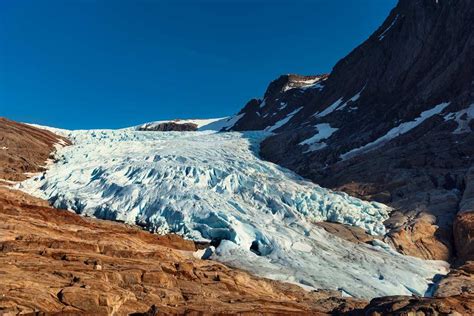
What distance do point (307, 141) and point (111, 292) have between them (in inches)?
1815

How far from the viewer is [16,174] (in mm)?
42875

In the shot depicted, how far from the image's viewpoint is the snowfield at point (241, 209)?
27.8 meters

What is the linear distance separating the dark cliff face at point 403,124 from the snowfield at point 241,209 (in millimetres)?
2955

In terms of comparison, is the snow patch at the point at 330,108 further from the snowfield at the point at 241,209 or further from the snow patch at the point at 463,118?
the snow patch at the point at 463,118

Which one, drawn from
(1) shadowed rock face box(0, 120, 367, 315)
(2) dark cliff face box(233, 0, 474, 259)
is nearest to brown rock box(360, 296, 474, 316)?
(1) shadowed rock face box(0, 120, 367, 315)

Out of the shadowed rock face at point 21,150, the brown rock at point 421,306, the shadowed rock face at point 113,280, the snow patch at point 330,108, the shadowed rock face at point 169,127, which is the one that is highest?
the shadowed rock face at point 169,127

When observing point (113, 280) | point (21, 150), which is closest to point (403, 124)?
point (21, 150)

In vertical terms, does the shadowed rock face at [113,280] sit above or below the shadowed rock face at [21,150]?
below

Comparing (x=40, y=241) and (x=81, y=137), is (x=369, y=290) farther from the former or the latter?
(x=81, y=137)

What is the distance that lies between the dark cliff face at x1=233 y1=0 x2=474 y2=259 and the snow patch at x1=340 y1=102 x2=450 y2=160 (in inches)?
6.4

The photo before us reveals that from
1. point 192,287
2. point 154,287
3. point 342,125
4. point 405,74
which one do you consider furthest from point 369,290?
point 405,74

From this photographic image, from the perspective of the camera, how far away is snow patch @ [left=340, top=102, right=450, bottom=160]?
50.0 m

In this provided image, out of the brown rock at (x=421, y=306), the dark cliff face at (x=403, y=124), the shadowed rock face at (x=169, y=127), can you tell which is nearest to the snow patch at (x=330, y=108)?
the dark cliff face at (x=403, y=124)

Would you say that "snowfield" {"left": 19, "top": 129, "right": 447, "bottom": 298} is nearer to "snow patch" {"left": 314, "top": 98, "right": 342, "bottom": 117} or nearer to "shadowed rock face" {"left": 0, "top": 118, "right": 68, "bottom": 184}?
"shadowed rock face" {"left": 0, "top": 118, "right": 68, "bottom": 184}
